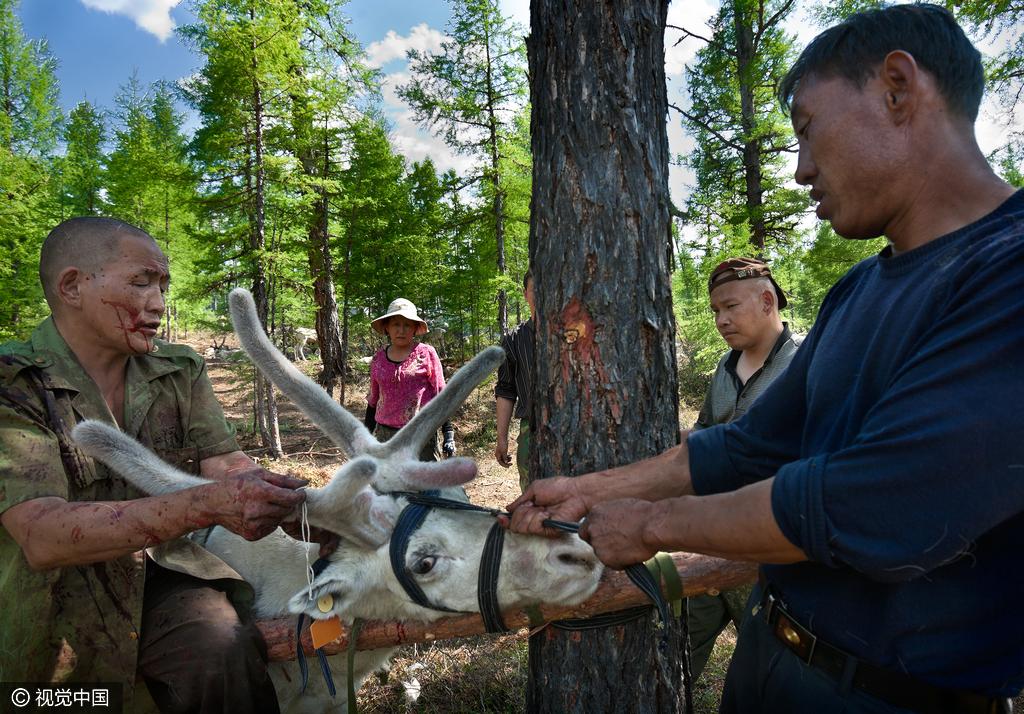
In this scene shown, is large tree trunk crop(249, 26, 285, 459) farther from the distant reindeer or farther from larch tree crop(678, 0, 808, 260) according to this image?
the distant reindeer

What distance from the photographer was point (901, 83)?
1.39 metres

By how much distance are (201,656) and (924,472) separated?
2621 millimetres

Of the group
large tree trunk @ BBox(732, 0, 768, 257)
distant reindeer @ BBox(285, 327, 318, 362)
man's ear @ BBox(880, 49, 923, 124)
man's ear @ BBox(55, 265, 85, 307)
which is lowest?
man's ear @ BBox(55, 265, 85, 307)

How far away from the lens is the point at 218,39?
10062mm

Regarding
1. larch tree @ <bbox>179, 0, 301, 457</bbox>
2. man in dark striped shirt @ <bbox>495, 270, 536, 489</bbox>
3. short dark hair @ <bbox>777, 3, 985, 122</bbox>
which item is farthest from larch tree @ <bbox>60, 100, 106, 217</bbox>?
short dark hair @ <bbox>777, 3, 985, 122</bbox>

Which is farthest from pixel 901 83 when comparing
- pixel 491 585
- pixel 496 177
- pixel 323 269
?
pixel 323 269

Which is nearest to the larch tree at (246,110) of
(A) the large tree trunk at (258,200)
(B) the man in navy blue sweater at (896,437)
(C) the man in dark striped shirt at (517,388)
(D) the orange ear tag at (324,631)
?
(A) the large tree trunk at (258,200)

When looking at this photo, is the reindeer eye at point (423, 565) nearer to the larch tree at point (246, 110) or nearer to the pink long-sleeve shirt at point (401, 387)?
the pink long-sleeve shirt at point (401, 387)

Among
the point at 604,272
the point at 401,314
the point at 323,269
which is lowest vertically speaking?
the point at 604,272

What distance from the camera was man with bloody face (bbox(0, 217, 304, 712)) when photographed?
77.7 inches

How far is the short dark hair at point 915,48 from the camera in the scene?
1368 millimetres

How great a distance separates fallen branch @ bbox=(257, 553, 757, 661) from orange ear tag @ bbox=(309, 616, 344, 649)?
→ 2.2 inches

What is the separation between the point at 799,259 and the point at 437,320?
1194 cm

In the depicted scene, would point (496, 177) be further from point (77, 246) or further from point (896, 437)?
point (896, 437)
